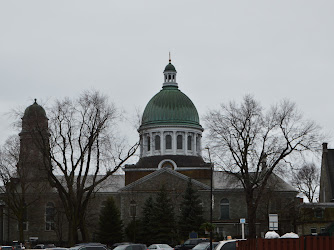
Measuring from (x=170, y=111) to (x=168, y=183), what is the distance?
44.0ft

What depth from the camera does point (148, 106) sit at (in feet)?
318

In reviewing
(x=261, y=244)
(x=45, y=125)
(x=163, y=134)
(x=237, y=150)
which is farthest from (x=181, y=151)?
(x=261, y=244)

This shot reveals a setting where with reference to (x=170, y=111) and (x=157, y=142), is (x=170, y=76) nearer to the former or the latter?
(x=170, y=111)

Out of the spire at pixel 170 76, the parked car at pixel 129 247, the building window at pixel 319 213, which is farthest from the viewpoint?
the spire at pixel 170 76

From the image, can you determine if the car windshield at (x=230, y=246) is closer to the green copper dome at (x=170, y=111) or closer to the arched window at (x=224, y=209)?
the arched window at (x=224, y=209)

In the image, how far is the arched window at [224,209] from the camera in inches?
3467

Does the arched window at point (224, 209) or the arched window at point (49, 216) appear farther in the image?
the arched window at point (49, 216)

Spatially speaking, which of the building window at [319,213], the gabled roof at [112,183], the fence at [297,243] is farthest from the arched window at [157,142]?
the fence at [297,243]

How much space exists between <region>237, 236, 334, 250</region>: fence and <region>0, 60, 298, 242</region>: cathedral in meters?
58.7

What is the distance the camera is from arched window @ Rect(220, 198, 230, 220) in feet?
289

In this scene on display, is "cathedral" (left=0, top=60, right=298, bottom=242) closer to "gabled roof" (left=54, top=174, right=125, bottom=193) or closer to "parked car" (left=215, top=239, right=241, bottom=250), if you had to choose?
"gabled roof" (left=54, top=174, right=125, bottom=193)

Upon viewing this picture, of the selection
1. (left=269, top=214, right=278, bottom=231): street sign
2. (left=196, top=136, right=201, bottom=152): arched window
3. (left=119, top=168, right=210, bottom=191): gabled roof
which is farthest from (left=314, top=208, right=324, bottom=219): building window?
(left=269, top=214, right=278, bottom=231): street sign

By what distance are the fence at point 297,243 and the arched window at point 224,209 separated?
6653 centimetres

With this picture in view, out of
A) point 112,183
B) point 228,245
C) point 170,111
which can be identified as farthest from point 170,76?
point 228,245
